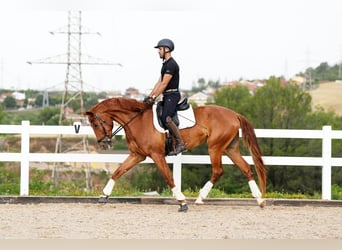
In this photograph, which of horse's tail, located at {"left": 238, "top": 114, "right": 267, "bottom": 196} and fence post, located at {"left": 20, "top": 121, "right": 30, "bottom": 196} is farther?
fence post, located at {"left": 20, "top": 121, "right": 30, "bottom": 196}

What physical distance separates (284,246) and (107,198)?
4431 millimetres

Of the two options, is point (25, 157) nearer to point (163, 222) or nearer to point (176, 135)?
point (176, 135)

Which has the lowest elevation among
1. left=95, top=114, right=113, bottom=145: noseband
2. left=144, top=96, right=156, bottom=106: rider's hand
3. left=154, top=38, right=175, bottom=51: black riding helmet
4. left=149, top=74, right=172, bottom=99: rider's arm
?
left=95, top=114, right=113, bottom=145: noseband

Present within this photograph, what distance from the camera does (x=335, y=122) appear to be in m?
66.9

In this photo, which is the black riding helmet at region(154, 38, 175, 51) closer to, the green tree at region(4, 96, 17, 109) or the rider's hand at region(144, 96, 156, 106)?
the rider's hand at region(144, 96, 156, 106)

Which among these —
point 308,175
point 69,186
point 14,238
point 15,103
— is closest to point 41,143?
point 15,103

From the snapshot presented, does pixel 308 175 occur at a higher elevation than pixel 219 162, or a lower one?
lower

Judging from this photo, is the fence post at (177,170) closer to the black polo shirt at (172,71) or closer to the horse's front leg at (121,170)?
the horse's front leg at (121,170)

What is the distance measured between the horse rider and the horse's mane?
1.51 ft

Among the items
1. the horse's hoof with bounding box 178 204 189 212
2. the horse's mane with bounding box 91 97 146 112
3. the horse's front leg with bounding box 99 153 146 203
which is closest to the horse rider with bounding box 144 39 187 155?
the horse's mane with bounding box 91 97 146 112

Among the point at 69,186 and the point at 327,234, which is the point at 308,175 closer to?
the point at 69,186

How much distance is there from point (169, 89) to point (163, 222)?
2.44 m

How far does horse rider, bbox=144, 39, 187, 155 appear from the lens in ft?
33.6

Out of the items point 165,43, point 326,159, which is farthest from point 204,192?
point 165,43
